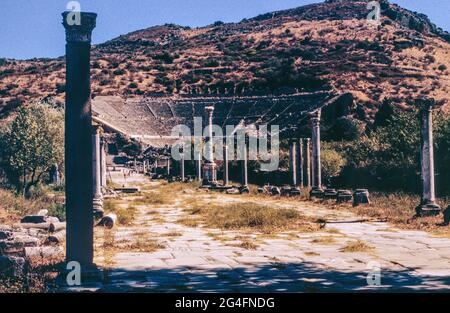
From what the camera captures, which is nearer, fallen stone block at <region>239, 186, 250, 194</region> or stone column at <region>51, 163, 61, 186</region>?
fallen stone block at <region>239, 186, 250, 194</region>

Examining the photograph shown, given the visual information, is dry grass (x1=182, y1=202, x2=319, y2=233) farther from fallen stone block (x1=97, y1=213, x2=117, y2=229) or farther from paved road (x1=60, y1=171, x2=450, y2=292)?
fallen stone block (x1=97, y1=213, x2=117, y2=229)

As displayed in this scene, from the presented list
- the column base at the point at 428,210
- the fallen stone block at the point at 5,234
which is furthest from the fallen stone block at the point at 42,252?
the column base at the point at 428,210

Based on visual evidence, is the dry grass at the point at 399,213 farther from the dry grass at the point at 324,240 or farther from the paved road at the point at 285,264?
the dry grass at the point at 324,240

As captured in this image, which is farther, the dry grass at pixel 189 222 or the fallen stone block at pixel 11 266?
the dry grass at pixel 189 222

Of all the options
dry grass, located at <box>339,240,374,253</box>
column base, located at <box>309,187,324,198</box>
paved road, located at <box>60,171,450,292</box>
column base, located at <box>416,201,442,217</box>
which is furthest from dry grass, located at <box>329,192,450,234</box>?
dry grass, located at <box>339,240,374,253</box>

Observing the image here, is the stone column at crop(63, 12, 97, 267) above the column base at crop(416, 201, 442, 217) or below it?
above

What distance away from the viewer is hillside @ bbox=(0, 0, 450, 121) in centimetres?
6706

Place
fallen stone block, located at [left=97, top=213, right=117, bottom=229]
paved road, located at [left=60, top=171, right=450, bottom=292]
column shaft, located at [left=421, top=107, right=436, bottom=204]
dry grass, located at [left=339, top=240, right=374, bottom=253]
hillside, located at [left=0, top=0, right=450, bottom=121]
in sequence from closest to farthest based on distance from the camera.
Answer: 1. paved road, located at [left=60, top=171, right=450, bottom=292]
2. dry grass, located at [left=339, top=240, right=374, bottom=253]
3. fallen stone block, located at [left=97, top=213, right=117, bottom=229]
4. column shaft, located at [left=421, top=107, right=436, bottom=204]
5. hillside, located at [left=0, top=0, right=450, bottom=121]

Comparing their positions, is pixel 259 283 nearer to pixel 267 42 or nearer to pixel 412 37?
pixel 412 37

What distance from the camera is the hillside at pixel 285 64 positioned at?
6706cm

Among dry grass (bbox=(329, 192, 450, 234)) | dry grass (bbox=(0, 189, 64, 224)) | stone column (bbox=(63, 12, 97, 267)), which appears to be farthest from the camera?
dry grass (bbox=(0, 189, 64, 224))

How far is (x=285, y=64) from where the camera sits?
7769 cm
